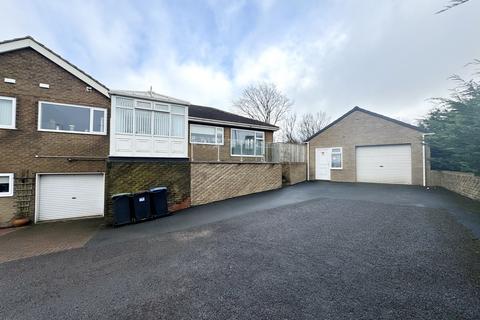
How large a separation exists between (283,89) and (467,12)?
114 feet

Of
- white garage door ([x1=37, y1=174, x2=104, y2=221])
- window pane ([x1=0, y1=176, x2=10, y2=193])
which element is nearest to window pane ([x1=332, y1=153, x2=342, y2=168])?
white garage door ([x1=37, y1=174, x2=104, y2=221])

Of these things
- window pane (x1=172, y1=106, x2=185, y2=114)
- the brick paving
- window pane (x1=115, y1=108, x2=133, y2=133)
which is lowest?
the brick paving

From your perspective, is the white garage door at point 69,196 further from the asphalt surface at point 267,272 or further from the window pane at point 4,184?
the asphalt surface at point 267,272

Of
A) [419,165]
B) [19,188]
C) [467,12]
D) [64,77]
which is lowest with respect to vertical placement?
[19,188]

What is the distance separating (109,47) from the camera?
11672mm

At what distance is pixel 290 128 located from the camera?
3909cm

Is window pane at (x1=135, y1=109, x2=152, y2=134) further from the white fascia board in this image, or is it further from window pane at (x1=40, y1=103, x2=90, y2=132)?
the white fascia board

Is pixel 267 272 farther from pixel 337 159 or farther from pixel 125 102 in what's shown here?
pixel 337 159

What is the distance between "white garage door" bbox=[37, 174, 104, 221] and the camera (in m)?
9.83

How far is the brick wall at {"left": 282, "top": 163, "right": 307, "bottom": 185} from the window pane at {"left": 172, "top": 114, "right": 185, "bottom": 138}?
333 inches

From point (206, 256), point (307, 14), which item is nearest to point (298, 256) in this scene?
point (206, 256)

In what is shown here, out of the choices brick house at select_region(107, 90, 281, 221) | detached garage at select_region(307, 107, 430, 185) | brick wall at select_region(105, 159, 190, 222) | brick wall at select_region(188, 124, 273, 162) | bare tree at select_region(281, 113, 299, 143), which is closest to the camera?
brick wall at select_region(105, 159, 190, 222)

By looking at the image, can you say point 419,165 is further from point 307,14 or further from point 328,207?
point 307,14

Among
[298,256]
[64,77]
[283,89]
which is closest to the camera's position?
[298,256]
